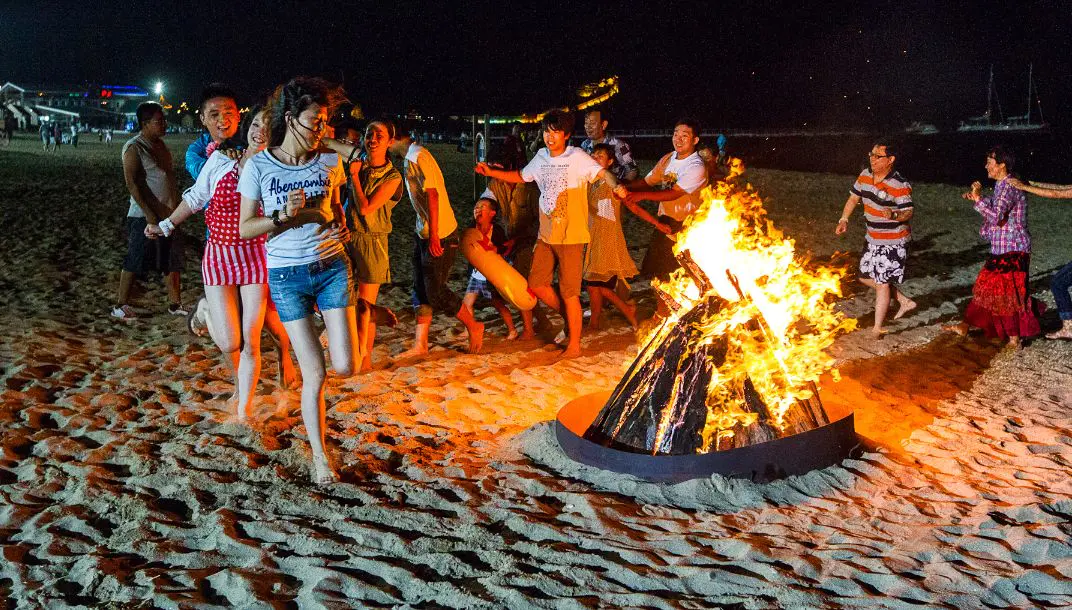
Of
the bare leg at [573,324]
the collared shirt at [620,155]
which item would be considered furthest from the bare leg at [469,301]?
the collared shirt at [620,155]

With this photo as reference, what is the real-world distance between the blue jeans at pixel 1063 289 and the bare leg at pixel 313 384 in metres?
6.60

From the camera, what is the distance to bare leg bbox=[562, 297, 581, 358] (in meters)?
7.44

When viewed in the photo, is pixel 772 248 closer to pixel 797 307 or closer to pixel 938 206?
pixel 797 307

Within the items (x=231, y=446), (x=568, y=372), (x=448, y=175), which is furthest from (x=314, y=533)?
(x=448, y=175)

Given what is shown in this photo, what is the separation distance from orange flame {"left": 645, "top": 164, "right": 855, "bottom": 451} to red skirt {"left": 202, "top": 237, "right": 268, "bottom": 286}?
2.46 meters

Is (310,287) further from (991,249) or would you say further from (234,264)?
(991,249)

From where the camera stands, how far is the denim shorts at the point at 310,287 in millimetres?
4688

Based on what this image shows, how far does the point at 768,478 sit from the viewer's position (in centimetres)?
474

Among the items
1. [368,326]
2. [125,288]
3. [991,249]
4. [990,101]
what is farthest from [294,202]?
[990,101]

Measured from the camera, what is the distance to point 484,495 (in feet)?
Answer: 15.1

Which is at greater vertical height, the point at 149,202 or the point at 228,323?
the point at 149,202

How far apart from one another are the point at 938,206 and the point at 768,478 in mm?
17911

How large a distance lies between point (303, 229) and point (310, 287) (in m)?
0.31

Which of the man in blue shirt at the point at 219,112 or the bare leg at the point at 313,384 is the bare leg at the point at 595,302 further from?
the bare leg at the point at 313,384
